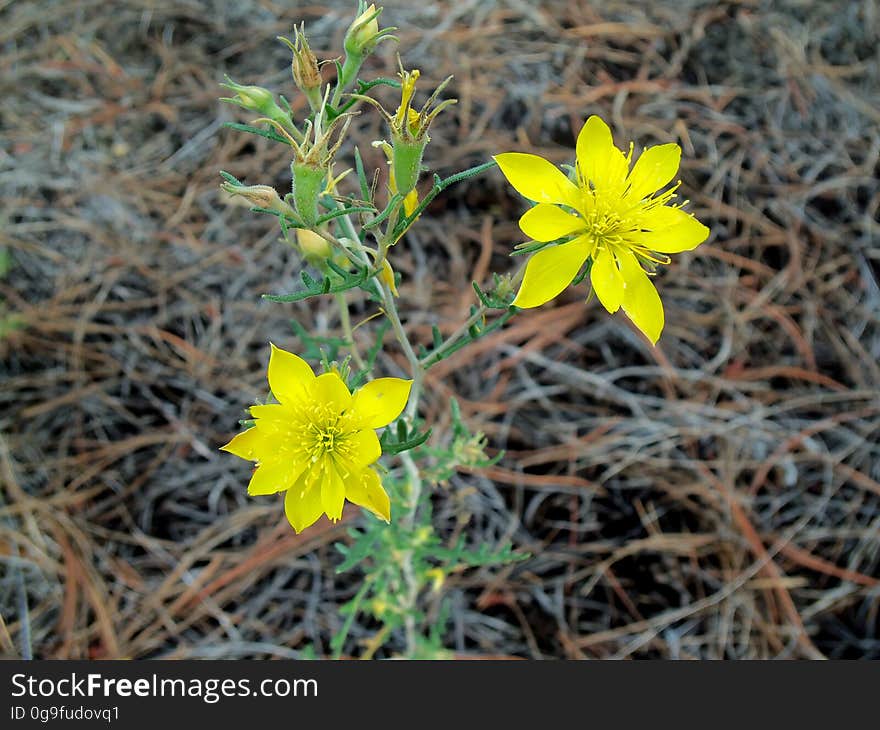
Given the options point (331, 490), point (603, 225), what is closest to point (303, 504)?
point (331, 490)

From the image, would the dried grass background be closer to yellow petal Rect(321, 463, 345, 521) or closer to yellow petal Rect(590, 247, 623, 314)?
yellow petal Rect(321, 463, 345, 521)

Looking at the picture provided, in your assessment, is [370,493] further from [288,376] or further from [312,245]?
[312,245]

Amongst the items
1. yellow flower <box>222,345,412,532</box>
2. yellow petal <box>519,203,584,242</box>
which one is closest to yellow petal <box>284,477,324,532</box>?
yellow flower <box>222,345,412,532</box>

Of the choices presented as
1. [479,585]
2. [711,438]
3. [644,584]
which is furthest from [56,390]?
[711,438]

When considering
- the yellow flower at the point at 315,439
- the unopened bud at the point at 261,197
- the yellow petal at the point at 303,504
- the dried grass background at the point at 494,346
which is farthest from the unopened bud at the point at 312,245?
the dried grass background at the point at 494,346

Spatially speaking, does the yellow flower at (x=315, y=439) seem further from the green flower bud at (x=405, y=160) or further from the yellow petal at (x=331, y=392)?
the green flower bud at (x=405, y=160)
